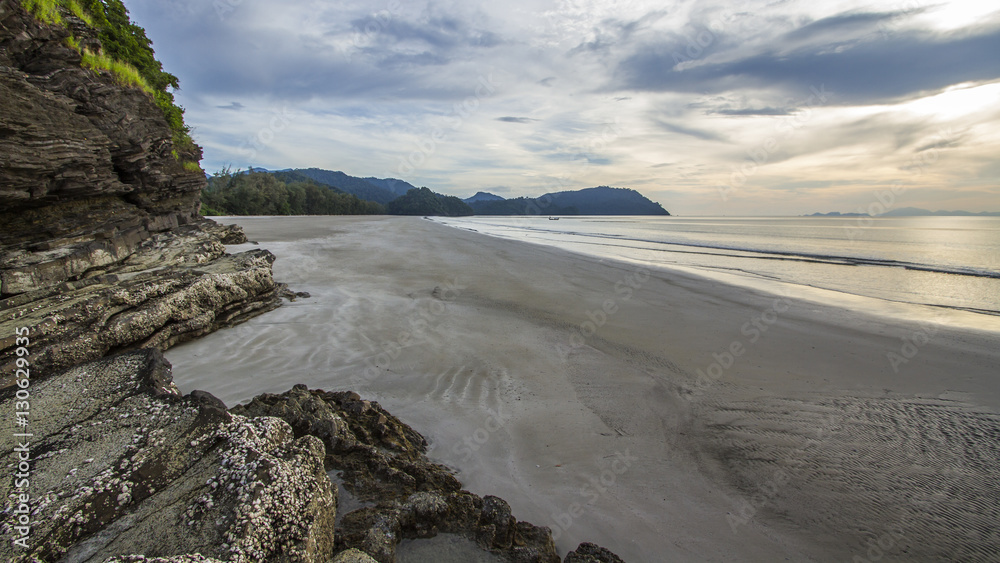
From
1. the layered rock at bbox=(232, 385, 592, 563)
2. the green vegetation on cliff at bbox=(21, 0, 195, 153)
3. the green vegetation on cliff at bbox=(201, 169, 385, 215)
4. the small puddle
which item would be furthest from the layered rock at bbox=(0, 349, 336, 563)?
the green vegetation on cliff at bbox=(201, 169, 385, 215)

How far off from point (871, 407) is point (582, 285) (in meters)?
7.38

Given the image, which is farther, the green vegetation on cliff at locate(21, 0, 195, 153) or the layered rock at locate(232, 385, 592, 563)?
the green vegetation on cliff at locate(21, 0, 195, 153)

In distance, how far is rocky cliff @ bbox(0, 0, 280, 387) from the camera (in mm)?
4547

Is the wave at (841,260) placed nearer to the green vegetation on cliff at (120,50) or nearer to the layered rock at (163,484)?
the layered rock at (163,484)

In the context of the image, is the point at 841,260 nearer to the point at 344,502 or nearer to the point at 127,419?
the point at 344,502

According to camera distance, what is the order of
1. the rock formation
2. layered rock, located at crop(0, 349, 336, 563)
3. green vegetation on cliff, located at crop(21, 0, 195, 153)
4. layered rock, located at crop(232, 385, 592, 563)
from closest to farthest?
1. layered rock, located at crop(0, 349, 336, 563)
2. the rock formation
3. layered rock, located at crop(232, 385, 592, 563)
4. green vegetation on cliff, located at crop(21, 0, 195, 153)

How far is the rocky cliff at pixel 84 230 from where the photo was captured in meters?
4.55

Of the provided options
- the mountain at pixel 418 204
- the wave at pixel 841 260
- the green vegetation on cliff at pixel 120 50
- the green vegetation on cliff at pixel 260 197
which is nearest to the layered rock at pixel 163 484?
the green vegetation on cliff at pixel 120 50

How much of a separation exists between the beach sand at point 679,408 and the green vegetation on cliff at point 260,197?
156ft

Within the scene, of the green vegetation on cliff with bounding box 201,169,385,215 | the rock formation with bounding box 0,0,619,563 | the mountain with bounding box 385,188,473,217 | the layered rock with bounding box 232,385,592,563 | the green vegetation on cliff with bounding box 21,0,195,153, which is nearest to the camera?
the rock formation with bounding box 0,0,619,563

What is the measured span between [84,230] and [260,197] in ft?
218

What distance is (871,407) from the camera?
501 cm

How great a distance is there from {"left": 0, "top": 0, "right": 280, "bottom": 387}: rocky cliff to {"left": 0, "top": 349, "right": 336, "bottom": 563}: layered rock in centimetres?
198

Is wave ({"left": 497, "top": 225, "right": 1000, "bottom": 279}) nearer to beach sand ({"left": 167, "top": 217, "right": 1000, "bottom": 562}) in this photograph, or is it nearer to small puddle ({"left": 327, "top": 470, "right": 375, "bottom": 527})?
beach sand ({"left": 167, "top": 217, "right": 1000, "bottom": 562})
